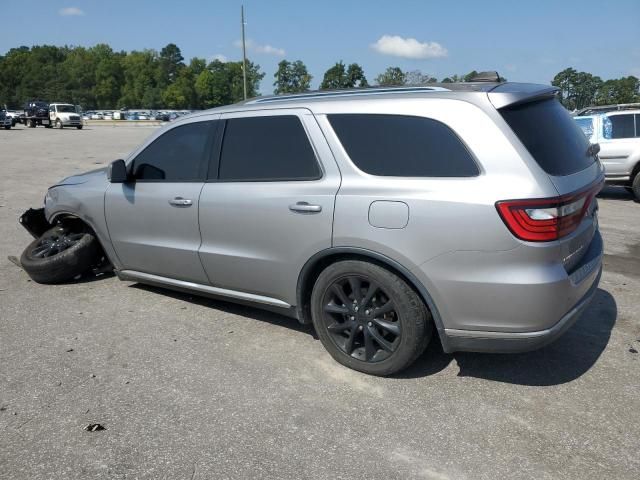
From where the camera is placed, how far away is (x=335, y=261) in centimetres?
350

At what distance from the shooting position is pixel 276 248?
370 centimetres

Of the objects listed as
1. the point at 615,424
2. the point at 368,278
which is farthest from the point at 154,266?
the point at 615,424

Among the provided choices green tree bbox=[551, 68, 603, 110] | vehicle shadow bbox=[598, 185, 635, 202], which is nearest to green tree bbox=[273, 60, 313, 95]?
green tree bbox=[551, 68, 603, 110]

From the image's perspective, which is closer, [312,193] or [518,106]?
[518,106]

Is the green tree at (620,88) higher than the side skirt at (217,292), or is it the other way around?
the green tree at (620,88)

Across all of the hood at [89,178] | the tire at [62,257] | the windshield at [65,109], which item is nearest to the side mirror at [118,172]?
the hood at [89,178]

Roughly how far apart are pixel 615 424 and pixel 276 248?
2246mm

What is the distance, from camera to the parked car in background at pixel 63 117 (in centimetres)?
4344

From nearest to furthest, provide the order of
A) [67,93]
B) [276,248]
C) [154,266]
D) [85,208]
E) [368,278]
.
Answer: [368,278], [276,248], [154,266], [85,208], [67,93]

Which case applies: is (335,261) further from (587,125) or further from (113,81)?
(113,81)

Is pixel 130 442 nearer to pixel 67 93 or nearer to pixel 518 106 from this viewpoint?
pixel 518 106

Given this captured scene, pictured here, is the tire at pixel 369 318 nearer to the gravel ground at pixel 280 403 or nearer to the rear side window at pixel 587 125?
the gravel ground at pixel 280 403

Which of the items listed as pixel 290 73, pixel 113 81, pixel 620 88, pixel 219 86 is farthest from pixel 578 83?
pixel 113 81

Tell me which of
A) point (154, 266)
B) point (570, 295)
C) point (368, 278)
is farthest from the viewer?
point (154, 266)
